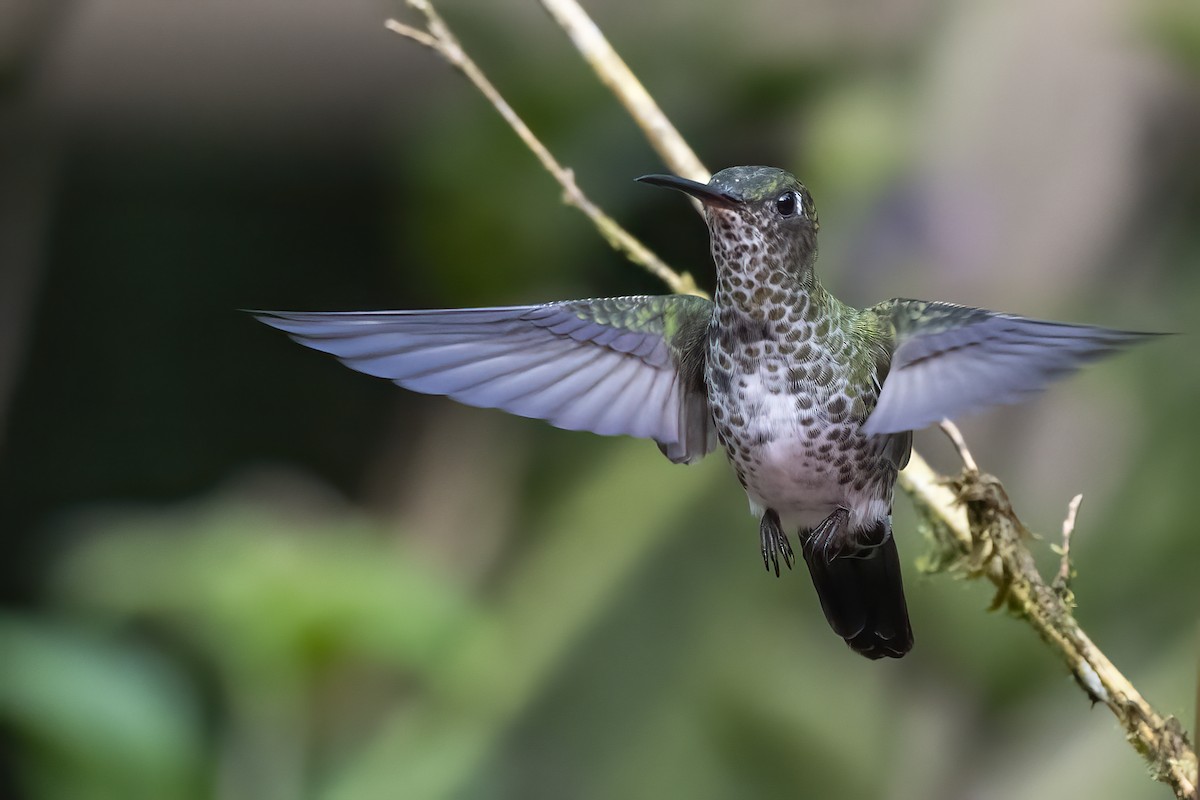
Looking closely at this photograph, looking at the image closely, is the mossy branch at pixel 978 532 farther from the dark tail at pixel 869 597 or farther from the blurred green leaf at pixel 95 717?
the blurred green leaf at pixel 95 717

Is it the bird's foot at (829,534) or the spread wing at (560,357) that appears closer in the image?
the spread wing at (560,357)

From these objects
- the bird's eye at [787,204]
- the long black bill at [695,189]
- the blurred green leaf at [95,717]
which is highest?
the bird's eye at [787,204]

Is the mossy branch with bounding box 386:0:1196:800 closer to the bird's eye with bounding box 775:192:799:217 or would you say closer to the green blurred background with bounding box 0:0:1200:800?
the bird's eye with bounding box 775:192:799:217

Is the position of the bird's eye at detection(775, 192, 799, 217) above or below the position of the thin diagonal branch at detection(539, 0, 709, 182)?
below

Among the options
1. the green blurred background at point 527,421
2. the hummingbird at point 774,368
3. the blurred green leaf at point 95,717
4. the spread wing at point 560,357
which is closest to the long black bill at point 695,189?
the hummingbird at point 774,368

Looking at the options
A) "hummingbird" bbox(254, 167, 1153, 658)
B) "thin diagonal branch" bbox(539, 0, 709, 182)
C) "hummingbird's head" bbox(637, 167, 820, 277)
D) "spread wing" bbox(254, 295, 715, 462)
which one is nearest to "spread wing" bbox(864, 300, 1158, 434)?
"hummingbird" bbox(254, 167, 1153, 658)

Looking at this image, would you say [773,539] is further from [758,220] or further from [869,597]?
[758,220]

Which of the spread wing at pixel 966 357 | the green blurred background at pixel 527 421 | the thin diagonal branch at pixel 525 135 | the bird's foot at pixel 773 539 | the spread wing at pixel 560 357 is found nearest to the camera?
the spread wing at pixel 966 357

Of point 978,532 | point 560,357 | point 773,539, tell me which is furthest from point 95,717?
point 978,532
